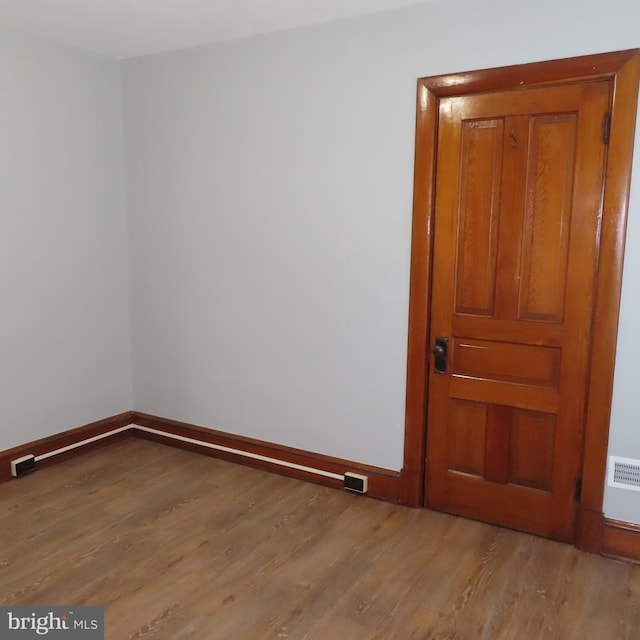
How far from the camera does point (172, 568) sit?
2527 millimetres

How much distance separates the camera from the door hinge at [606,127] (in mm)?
2475

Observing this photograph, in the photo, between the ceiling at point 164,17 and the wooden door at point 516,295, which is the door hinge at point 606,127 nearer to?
the wooden door at point 516,295

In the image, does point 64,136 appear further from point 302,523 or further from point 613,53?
point 613,53

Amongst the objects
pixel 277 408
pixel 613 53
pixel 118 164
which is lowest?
pixel 277 408

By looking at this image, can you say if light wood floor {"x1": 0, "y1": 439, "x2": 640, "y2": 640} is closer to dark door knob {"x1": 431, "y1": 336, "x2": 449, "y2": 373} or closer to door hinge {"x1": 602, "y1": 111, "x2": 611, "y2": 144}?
dark door knob {"x1": 431, "y1": 336, "x2": 449, "y2": 373}

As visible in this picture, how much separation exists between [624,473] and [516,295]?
911 millimetres

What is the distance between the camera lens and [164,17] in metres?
3.02

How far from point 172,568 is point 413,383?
1.43 m

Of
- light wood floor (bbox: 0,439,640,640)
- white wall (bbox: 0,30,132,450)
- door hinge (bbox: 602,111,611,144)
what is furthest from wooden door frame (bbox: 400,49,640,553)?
white wall (bbox: 0,30,132,450)

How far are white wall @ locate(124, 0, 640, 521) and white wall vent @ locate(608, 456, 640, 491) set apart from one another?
5cm

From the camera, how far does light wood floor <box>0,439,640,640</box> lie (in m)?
2.19

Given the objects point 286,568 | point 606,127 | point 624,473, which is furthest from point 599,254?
point 286,568

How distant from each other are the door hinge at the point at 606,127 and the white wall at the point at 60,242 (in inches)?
114

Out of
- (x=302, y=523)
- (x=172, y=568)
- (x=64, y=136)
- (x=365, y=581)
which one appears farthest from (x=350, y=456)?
(x=64, y=136)
